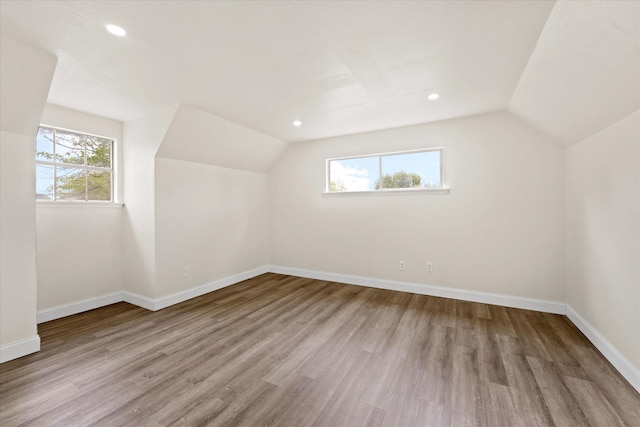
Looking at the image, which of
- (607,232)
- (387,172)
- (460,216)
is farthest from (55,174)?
(607,232)

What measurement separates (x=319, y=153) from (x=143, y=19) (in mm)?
3123

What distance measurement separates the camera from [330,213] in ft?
14.6

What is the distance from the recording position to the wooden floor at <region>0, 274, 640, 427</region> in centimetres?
157

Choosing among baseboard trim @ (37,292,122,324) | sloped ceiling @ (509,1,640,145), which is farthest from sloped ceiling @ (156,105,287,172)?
sloped ceiling @ (509,1,640,145)

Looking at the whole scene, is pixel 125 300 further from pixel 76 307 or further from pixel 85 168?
pixel 85 168

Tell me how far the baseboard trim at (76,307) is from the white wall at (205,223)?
796 mm

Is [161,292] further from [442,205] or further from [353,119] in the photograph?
[442,205]

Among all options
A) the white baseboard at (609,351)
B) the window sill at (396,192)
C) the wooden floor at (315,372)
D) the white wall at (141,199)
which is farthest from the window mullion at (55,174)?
the white baseboard at (609,351)

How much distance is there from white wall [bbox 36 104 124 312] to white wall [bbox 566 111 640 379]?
17.5 feet

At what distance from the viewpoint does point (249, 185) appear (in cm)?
467

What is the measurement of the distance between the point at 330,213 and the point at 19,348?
375cm

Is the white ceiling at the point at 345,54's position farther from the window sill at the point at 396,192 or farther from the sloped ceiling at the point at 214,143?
the window sill at the point at 396,192

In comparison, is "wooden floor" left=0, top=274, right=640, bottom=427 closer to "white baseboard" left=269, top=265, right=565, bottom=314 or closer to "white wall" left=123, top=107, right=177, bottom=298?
"white baseboard" left=269, top=265, right=565, bottom=314

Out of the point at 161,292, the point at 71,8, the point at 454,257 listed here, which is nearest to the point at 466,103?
the point at 454,257
